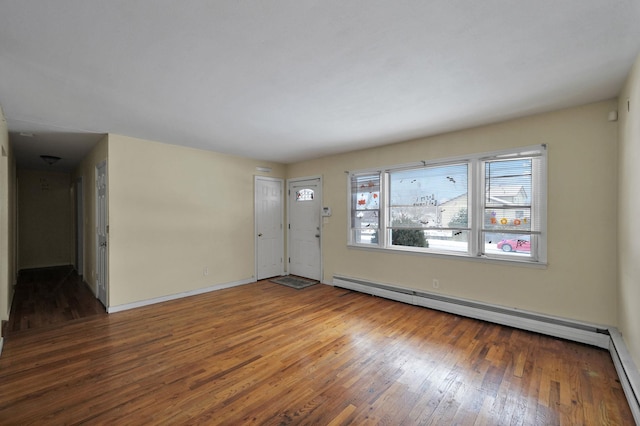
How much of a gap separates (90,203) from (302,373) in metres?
4.95

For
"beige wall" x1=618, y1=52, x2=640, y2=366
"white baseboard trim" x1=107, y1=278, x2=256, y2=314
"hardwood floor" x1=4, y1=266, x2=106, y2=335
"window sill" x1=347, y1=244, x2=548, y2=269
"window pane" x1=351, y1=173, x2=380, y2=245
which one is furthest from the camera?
"window pane" x1=351, y1=173, x2=380, y2=245

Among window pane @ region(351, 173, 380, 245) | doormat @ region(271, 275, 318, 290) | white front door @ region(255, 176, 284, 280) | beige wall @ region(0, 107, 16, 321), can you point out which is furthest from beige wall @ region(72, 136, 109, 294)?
window pane @ region(351, 173, 380, 245)

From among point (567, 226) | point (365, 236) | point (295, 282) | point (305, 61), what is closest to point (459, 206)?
point (567, 226)

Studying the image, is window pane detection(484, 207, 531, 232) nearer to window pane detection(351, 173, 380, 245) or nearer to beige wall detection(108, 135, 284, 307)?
window pane detection(351, 173, 380, 245)

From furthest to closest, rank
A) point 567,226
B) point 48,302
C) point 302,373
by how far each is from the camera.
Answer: point 48,302, point 567,226, point 302,373

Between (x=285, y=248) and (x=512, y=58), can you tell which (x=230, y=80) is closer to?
(x=512, y=58)

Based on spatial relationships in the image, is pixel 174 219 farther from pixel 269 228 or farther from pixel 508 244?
pixel 508 244

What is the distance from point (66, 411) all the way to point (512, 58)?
13.2ft

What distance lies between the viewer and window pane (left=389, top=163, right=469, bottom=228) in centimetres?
378

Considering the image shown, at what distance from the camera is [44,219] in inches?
272

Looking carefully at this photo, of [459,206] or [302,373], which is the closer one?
[302,373]

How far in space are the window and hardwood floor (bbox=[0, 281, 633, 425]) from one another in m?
1.00

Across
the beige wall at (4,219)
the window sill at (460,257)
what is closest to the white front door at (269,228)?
the window sill at (460,257)

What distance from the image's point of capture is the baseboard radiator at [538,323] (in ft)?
6.77
